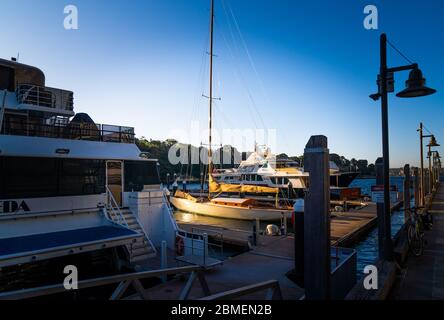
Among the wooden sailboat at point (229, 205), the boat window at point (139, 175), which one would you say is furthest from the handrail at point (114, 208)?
the wooden sailboat at point (229, 205)

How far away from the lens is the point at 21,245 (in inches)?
287

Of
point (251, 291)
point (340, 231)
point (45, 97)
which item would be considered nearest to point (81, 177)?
point (45, 97)

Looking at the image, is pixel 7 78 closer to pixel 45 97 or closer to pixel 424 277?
pixel 45 97

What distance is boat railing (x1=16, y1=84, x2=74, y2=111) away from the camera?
39.1 feet

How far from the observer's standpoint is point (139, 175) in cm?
1277

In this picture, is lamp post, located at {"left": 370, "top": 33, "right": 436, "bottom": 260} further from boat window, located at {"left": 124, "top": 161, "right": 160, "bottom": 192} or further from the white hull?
the white hull

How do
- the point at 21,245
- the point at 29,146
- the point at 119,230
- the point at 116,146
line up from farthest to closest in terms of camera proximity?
the point at 116,146
the point at 29,146
the point at 119,230
the point at 21,245

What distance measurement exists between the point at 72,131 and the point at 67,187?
8.10 ft

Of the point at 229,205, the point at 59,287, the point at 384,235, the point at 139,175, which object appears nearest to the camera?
the point at 59,287
